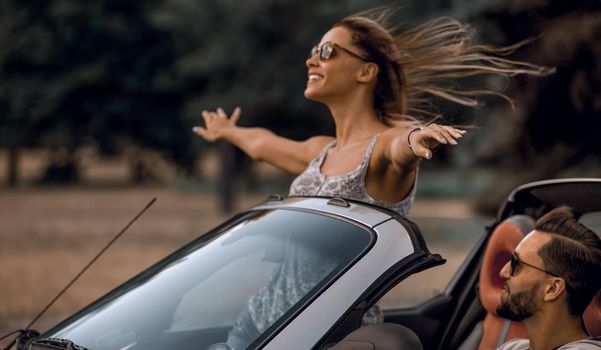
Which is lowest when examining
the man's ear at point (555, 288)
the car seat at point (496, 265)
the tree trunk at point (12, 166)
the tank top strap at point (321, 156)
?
the man's ear at point (555, 288)

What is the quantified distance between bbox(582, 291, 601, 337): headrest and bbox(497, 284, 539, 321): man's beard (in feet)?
1.32

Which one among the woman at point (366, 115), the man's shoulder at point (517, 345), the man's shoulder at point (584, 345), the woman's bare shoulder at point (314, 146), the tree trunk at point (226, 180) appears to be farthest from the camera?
the tree trunk at point (226, 180)

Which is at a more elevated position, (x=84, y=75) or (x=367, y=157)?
(x=84, y=75)

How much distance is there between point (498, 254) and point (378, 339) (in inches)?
52.2

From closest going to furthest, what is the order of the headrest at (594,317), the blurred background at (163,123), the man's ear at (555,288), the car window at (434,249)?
the man's ear at (555,288) → the headrest at (594,317) → the car window at (434,249) → the blurred background at (163,123)

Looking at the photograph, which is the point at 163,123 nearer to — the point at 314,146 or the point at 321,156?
the point at 314,146

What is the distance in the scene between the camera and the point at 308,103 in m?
28.9

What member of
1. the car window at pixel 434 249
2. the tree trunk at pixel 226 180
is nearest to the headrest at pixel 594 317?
the car window at pixel 434 249

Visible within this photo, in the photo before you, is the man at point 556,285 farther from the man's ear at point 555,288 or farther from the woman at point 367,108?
the woman at point 367,108

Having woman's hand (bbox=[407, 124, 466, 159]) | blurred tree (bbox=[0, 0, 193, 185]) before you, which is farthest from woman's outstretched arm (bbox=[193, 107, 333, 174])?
blurred tree (bbox=[0, 0, 193, 185])

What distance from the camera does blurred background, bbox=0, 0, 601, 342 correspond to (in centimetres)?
1128

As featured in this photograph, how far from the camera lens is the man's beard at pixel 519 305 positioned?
96.3 inches

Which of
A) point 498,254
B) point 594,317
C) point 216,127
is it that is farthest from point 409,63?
point 594,317

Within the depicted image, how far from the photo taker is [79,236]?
16.6 metres
